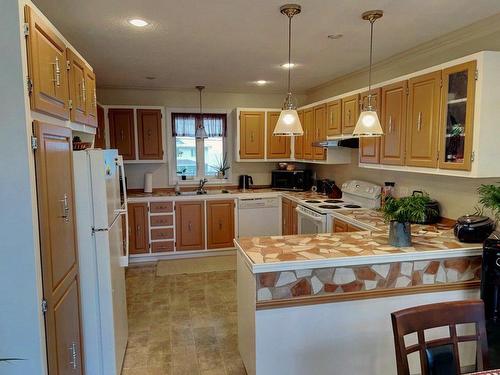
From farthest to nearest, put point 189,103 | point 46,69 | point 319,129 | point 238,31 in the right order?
point 189,103, point 319,129, point 238,31, point 46,69

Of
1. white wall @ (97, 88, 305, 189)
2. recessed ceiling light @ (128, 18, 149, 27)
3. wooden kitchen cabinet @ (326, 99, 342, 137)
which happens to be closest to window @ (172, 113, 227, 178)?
white wall @ (97, 88, 305, 189)

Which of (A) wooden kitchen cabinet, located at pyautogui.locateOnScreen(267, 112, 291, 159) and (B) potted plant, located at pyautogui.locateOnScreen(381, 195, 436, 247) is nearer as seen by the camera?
(B) potted plant, located at pyautogui.locateOnScreen(381, 195, 436, 247)

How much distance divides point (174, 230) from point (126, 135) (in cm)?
154

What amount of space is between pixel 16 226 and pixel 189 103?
173 inches

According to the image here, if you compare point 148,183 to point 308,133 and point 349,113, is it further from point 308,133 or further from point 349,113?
point 349,113

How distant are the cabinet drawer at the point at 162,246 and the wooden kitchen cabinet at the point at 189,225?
0.10 m

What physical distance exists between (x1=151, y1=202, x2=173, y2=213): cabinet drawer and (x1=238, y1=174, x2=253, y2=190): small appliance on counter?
4.33ft

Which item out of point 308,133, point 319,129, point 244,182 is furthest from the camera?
point 244,182

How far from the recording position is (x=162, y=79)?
15.4ft

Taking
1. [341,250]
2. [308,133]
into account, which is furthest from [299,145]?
[341,250]

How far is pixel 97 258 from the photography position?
2.23m

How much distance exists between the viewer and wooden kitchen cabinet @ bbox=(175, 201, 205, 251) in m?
5.09

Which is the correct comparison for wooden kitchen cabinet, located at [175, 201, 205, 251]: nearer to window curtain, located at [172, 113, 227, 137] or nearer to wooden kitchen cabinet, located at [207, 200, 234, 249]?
wooden kitchen cabinet, located at [207, 200, 234, 249]

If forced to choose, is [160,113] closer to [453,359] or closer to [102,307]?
Answer: [102,307]
